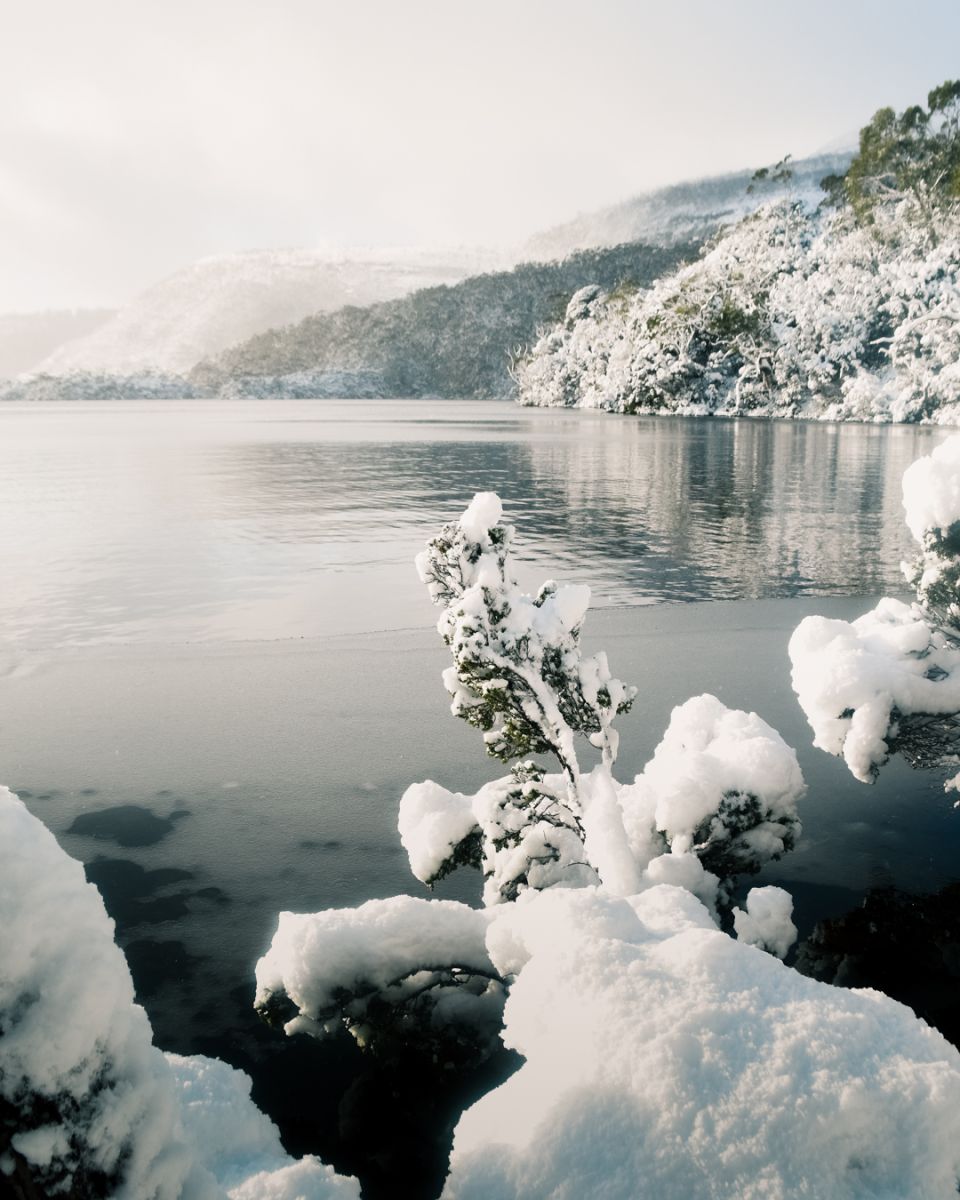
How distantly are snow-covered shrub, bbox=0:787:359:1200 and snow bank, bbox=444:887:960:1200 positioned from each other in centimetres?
131

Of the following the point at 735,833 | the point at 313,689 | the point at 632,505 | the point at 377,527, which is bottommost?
the point at 313,689

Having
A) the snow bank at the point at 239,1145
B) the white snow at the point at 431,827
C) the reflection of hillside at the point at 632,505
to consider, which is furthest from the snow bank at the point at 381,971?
the reflection of hillside at the point at 632,505

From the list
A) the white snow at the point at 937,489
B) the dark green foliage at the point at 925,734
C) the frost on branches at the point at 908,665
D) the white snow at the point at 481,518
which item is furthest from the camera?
the dark green foliage at the point at 925,734

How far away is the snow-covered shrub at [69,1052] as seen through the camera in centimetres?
171

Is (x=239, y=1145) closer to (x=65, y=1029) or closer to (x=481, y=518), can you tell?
(x=65, y=1029)

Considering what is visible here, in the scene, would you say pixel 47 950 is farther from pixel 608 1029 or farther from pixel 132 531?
pixel 132 531

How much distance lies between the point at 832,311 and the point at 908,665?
9026cm

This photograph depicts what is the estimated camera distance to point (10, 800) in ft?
5.82

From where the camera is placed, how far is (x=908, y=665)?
698cm

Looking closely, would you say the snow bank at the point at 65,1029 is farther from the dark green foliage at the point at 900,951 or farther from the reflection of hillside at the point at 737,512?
the reflection of hillside at the point at 737,512

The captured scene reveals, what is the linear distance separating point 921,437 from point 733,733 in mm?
58044

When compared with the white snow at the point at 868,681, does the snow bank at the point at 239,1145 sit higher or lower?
lower

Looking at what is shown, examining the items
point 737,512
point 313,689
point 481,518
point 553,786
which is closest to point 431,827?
point 553,786

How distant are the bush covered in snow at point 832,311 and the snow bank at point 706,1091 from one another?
76.0 metres
